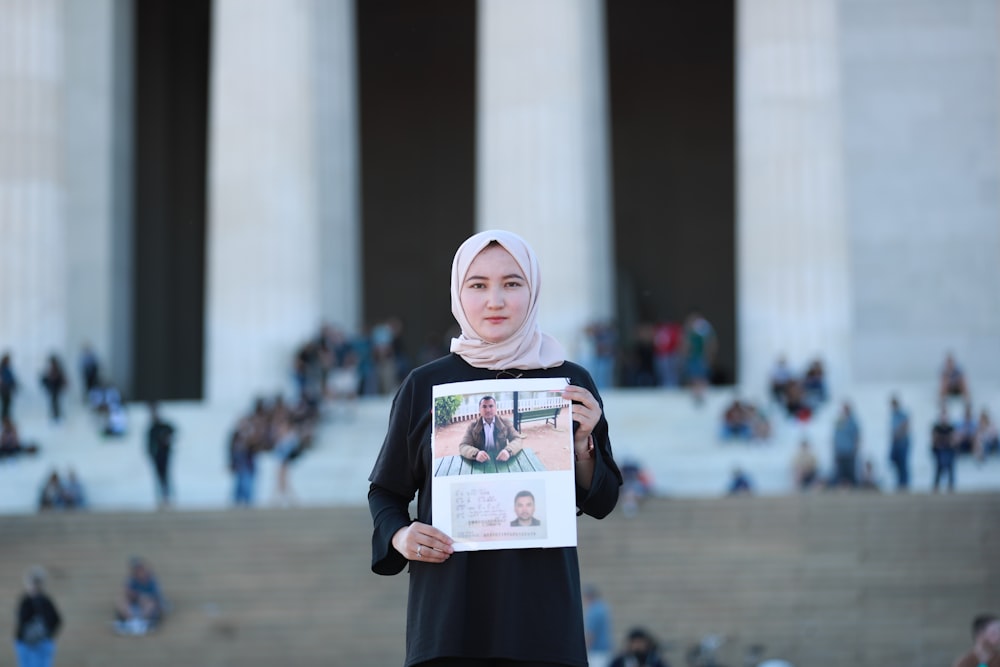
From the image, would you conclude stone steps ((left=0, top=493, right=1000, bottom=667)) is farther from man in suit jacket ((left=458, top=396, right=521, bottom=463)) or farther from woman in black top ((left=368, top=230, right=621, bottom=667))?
man in suit jacket ((left=458, top=396, right=521, bottom=463))

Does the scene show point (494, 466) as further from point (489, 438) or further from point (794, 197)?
point (794, 197)

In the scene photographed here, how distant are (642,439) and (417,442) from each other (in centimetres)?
3851

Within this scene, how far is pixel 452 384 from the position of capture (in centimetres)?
704

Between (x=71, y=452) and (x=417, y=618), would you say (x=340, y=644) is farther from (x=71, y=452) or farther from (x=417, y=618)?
(x=417, y=618)

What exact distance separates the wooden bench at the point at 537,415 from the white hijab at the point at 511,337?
28 cm

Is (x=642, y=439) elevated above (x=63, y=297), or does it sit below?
below

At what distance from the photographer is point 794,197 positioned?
170 feet

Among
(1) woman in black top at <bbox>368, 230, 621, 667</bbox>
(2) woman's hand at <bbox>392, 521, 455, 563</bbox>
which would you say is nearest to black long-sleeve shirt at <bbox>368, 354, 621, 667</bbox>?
(1) woman in black top at <bbox>368, 230, 621, 667</bbox>

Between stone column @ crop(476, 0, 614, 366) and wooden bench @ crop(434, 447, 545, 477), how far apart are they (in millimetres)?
44659

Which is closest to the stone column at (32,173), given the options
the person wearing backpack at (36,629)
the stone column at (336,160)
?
the stone column at (336,160)

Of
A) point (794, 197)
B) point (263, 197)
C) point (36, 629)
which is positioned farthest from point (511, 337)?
point (263, 197)

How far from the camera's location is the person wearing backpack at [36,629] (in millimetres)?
24344

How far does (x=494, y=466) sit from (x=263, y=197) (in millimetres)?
46620

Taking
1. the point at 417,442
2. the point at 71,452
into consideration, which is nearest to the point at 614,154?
Answer: the point at 71,452
